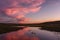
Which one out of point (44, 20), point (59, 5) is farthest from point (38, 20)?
point (59, 5)

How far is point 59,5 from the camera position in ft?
13.8

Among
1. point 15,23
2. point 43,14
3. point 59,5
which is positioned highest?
point 59,5

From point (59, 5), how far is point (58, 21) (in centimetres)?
53

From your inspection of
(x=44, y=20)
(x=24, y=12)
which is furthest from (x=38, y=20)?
(x=24, y=12)

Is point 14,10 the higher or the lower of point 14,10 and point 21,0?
the lower

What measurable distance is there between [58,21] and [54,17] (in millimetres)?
264

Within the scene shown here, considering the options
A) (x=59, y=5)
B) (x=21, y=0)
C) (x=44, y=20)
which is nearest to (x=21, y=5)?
(x=21, y=0)

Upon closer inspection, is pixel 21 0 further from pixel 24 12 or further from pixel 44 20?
pixel 44 20

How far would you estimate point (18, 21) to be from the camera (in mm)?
4172

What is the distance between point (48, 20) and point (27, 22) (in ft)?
2.24

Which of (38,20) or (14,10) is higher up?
(14,10)

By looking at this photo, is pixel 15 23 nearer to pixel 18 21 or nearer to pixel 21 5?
pixel 18 21

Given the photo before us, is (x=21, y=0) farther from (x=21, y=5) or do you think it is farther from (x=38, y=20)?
(x=38, y=20)

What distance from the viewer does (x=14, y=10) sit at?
169 inches
